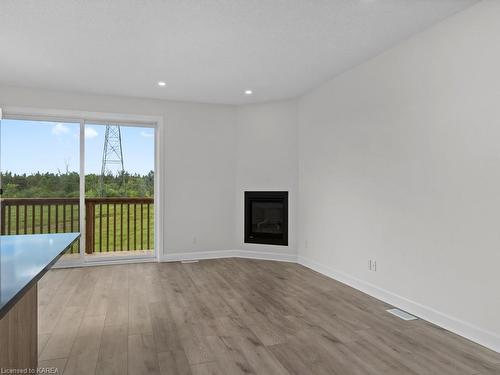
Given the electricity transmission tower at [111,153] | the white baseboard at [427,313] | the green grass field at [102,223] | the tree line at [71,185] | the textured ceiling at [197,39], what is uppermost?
the textured ceiling at [197,39]

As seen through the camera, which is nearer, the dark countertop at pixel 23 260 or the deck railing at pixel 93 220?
the dark countertop at pixel 23 260

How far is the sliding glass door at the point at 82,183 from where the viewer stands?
187 inches

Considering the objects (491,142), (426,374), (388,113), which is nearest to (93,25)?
(388,113)

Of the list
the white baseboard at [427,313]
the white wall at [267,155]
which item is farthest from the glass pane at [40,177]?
the white baseboard at [427,313]

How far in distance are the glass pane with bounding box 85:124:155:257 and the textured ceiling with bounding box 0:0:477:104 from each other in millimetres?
906

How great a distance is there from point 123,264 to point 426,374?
14.2 ft

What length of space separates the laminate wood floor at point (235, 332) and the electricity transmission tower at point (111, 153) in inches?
69.5

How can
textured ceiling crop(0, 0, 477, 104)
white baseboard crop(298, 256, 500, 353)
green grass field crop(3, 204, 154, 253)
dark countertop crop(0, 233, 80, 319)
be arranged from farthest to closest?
green grass field crop(3, 204, 154, 253) < textured ceiling crop(0, 0, 477, 104) < white baseboard crop(298, 256, 500, 353) < dark countertop crop(0, 233, 80, 319)

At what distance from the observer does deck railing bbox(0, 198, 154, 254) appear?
188 inches

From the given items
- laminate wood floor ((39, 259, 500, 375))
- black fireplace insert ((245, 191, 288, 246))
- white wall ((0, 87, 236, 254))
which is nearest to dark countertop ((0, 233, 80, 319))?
laminate wood floor ((39, 259, 500, 375))

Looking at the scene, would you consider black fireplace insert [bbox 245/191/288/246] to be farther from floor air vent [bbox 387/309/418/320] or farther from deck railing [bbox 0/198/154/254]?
floor air vent [bbox 387/309/418/320]

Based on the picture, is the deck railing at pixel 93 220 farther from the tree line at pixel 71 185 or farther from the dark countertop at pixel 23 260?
the dark countertop at pixel 23 260

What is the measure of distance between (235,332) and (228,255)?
9.59ft

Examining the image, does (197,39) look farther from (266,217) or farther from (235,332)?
(266,217)
